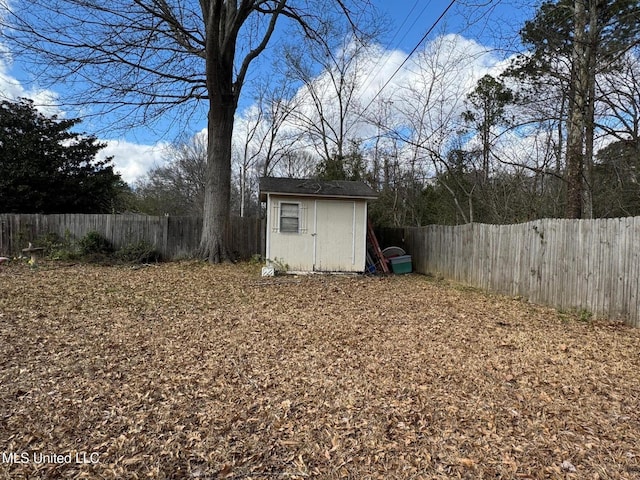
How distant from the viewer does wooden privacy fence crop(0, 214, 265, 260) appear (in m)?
11.0

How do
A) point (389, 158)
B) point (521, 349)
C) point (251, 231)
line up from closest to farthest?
1. point (521, 349)
2. point (251, 231)
3. point (389, 158)

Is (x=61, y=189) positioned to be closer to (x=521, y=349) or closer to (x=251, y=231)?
(x=251, y=231)

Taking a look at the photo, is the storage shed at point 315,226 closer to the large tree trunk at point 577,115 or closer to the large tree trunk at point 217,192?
the large tree trunk at point 217,192

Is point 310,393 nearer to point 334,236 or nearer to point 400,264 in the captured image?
point 334,236

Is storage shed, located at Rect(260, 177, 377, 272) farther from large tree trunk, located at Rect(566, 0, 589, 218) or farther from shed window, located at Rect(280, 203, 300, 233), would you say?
large tree trunk, located at Rect(566, 0, 589, 218)

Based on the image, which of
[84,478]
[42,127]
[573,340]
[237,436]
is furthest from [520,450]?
[42,127]

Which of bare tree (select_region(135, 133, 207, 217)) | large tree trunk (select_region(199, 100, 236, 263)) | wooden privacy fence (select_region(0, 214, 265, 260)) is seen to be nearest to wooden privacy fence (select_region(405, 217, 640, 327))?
large tree trunk (select_region(199, 100, 236, 263))

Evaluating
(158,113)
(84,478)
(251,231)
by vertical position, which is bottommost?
(84,478)

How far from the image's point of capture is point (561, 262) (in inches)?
229

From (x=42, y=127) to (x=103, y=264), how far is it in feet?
27.1

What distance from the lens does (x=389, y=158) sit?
1750cm

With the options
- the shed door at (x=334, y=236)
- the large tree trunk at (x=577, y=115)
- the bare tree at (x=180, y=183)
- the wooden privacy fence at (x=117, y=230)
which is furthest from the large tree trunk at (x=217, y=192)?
the bare tree at (x=180, y=183)

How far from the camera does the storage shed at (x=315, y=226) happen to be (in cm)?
910

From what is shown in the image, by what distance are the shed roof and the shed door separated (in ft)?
0.80
